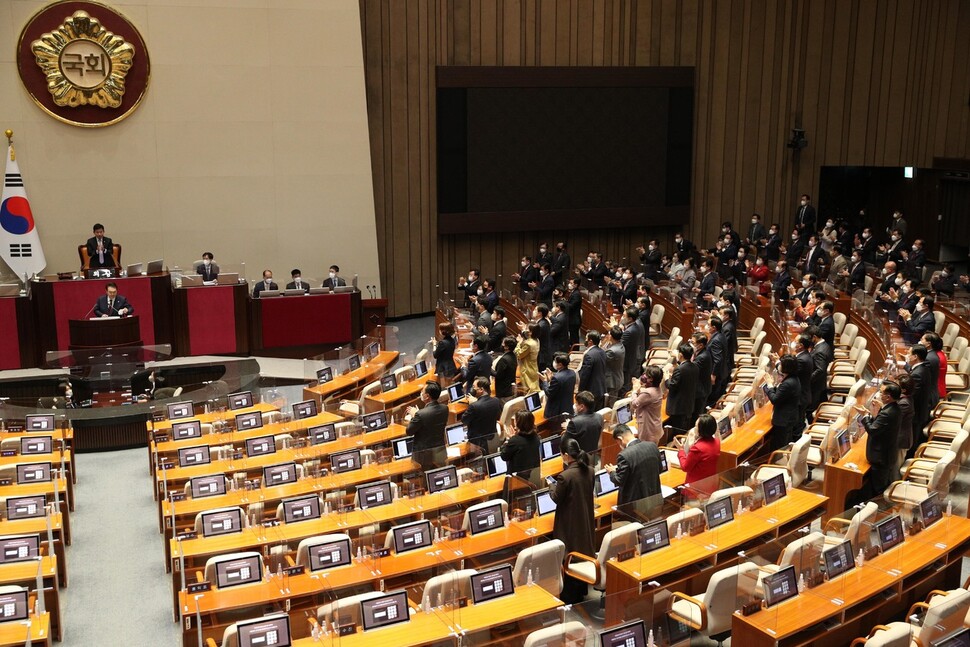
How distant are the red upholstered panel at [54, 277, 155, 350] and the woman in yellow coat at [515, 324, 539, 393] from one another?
6777 millimetres

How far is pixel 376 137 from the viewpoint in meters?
20.8

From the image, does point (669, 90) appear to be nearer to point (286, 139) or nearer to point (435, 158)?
point (435, 158)

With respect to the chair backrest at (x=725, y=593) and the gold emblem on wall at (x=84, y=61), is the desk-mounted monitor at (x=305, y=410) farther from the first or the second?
the gold emblem on wall at (x=84, y=61)

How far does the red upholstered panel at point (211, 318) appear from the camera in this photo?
17.0 m

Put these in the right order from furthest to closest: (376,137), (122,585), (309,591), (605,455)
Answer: (376,137) < (605,455) < (122,585) < (309,591)

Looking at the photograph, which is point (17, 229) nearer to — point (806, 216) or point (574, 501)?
point (574, 501)

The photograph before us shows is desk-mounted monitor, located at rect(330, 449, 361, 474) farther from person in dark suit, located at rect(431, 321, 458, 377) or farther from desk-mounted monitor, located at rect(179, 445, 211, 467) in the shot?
person in dark suit, located at rect(431, 321, 458, 377)

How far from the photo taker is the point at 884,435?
866cm

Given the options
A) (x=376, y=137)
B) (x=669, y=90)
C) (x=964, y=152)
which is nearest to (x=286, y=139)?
(x=376, y=137)

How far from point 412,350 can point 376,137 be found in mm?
4892

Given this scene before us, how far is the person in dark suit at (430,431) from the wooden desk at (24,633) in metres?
3.89

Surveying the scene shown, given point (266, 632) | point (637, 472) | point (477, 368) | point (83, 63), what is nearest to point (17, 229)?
point (83, 63)

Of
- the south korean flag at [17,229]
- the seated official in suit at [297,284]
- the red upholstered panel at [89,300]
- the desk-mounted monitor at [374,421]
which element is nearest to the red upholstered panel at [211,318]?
the red upholstered panel at [89,300]

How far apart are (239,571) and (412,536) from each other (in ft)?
4.44
